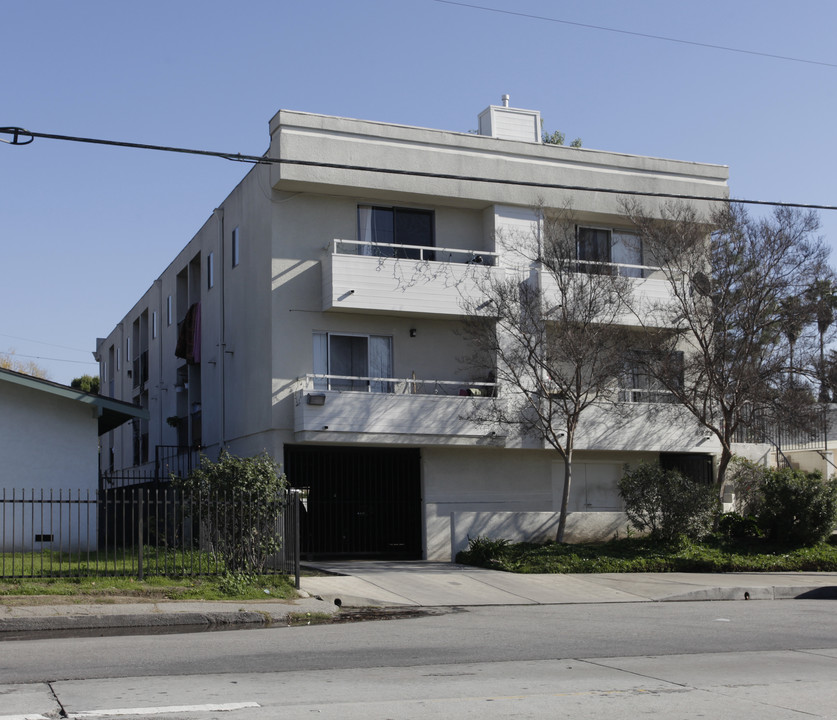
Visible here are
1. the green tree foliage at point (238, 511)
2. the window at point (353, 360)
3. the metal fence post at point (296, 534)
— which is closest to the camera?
the metal fence post at point (296, 534)

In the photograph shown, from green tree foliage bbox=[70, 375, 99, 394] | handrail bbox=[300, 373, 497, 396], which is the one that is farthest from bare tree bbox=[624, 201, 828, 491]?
green tree foliage bbox=[70, 375, 99, 394]

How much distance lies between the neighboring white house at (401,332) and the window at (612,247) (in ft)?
0.20

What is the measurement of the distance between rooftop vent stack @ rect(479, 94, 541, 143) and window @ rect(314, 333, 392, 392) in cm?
658

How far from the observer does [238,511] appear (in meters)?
17.0

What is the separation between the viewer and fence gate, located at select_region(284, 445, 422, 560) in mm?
23719

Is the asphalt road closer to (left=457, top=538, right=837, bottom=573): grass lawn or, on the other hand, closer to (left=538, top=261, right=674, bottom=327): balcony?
(left=457, top=538, right=837, bottom=573): grass lawn

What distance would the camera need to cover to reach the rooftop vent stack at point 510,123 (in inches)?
1048

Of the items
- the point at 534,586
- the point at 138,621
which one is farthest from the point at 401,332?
the point at 138,621

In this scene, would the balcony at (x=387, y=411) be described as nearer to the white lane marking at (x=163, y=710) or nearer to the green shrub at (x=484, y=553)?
the green shrub at (x=484, y=553)

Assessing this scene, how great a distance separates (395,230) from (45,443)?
31.5ft

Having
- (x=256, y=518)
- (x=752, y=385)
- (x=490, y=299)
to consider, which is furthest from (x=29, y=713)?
(x=752, y=385)

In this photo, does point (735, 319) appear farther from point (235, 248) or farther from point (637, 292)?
point (235, 248)

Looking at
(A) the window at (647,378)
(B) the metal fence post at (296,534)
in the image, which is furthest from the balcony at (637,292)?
(B) the metal fence post at (296,534)

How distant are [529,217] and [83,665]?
1824cm
